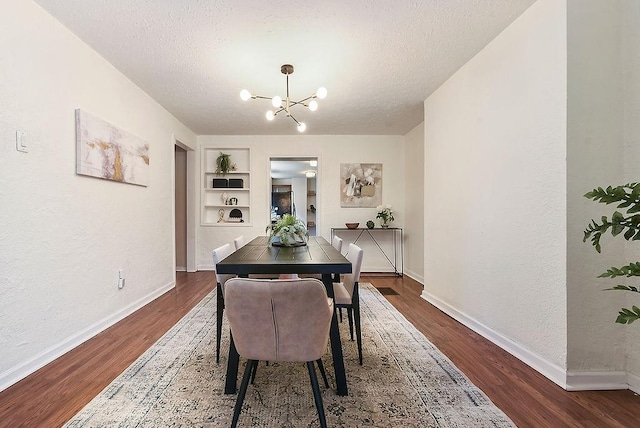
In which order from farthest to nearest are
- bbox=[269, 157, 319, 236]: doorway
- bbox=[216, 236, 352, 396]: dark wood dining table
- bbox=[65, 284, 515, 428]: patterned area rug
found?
bbox=[269, 157, 319, 236]: doorway → bbox=[216, 236, 352, 396]: dark wood dining table → bbox=[65, 284, 515, 428]: patterned area rug

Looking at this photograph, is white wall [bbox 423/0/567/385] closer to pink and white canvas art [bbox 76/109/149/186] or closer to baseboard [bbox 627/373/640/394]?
baseboard [bbox 627/373/640/394]

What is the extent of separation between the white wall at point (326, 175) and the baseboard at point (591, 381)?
3.69 meters

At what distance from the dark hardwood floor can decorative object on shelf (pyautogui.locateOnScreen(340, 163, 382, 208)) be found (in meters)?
2.76

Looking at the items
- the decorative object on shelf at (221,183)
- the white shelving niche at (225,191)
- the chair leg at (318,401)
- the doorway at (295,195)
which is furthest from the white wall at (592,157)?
the doorway at (295,195)

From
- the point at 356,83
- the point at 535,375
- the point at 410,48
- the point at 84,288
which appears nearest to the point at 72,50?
the point at 84,288

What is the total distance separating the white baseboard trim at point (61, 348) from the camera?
1.85m

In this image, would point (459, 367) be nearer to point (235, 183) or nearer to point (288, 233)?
point (288, 233)

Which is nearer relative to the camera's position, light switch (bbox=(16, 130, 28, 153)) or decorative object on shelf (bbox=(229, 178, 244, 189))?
light switch (bbox=(16, 130, 28, 153))

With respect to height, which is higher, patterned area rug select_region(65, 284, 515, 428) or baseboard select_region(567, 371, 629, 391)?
baseboard select_region(567, 371, 629, 391)

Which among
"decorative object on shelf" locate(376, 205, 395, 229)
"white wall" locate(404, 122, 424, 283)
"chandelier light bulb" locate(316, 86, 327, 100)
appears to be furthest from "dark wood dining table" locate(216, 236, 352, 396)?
"decorative object on shelf" locate(376, 205, 395, 229)

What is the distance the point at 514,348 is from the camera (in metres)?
2.21

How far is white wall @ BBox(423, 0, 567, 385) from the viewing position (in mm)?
1884

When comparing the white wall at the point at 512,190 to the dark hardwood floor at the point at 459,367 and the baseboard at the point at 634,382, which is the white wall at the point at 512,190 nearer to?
the dark hardwood floor at the point at 459,367

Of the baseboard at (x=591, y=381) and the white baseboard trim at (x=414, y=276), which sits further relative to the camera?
the white baseboard trim at (x=414, y=276)
